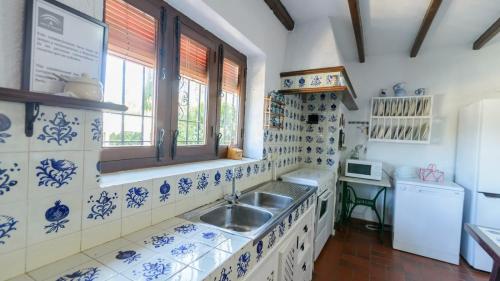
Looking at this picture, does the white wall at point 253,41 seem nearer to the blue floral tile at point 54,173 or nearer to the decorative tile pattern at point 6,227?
the blue floral tile at point 54,173

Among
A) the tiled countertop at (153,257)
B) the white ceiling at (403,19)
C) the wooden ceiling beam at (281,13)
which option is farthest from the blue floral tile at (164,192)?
the white ceiling at (403,19)

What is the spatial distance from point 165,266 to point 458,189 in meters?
2.90

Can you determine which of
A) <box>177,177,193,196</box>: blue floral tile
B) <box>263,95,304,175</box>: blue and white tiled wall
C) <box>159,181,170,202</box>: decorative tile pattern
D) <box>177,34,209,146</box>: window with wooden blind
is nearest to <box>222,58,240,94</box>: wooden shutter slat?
<box>177,34,209,146</box>: window with wooden blind

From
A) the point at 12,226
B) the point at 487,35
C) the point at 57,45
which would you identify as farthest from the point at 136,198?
the point at 487,35

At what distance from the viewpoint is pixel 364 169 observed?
2924mm

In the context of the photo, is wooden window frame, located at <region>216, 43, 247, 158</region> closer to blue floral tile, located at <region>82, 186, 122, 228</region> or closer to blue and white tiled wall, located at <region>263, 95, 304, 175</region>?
blue and white tiled wall, located at <region>263, 95, 304, 175</region>

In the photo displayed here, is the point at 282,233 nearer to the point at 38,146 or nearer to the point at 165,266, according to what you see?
the point at 165,266

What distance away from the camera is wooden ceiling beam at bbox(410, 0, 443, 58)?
187 cm

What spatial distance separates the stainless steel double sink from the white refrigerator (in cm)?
174

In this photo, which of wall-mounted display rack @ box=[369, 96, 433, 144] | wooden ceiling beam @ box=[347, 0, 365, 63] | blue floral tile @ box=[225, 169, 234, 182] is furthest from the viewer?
wall-mounted display rack @ box=[369, 96, 433, 144]

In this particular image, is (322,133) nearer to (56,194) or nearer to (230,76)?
(230,76)

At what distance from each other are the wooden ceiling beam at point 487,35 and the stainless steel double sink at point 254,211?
2.38 metres

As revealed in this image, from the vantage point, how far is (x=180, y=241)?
0.92 meters

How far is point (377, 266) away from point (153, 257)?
2321 mm
